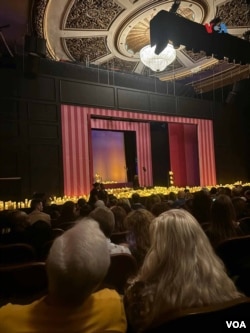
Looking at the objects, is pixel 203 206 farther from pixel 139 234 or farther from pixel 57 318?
pixel 57 318

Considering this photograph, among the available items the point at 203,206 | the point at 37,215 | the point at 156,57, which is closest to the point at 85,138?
the point at 156,57

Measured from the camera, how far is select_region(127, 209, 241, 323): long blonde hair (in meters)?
1.16

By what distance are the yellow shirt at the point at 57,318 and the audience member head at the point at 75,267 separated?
0.10 ft

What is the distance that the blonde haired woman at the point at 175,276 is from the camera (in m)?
1.15

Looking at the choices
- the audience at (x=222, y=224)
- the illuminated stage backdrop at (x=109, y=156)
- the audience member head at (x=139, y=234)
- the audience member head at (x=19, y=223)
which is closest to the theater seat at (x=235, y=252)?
the audience at (x=222, y=224)

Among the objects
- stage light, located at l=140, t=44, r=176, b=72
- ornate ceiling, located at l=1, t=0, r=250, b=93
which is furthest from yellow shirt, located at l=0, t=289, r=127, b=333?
stage light, located at l=140, t=44, r=176, b=72

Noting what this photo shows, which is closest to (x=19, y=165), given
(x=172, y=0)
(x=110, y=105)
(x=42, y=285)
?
(x=110, y=105)

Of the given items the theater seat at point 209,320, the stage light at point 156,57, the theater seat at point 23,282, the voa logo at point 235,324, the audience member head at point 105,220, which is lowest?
the theater seat at point 23,282

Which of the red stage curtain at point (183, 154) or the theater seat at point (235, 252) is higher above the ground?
the red stage curtain at point (183, 154)

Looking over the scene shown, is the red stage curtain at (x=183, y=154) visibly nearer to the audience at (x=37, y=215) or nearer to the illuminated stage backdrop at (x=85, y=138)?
the illuminated stage backdrop at (x=85, y=138)

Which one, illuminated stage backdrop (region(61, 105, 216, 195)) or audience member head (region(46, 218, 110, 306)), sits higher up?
illuminated stage backdrop (region(61, 105, 216, 195))

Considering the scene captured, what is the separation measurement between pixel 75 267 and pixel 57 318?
6.5 inches

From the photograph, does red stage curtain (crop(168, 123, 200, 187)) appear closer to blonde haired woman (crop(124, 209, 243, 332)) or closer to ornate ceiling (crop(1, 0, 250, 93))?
ornate ceiling (crop(1, 0, 250, 93))

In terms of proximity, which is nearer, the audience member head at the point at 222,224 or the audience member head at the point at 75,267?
the audience member head at the point at 75,267
